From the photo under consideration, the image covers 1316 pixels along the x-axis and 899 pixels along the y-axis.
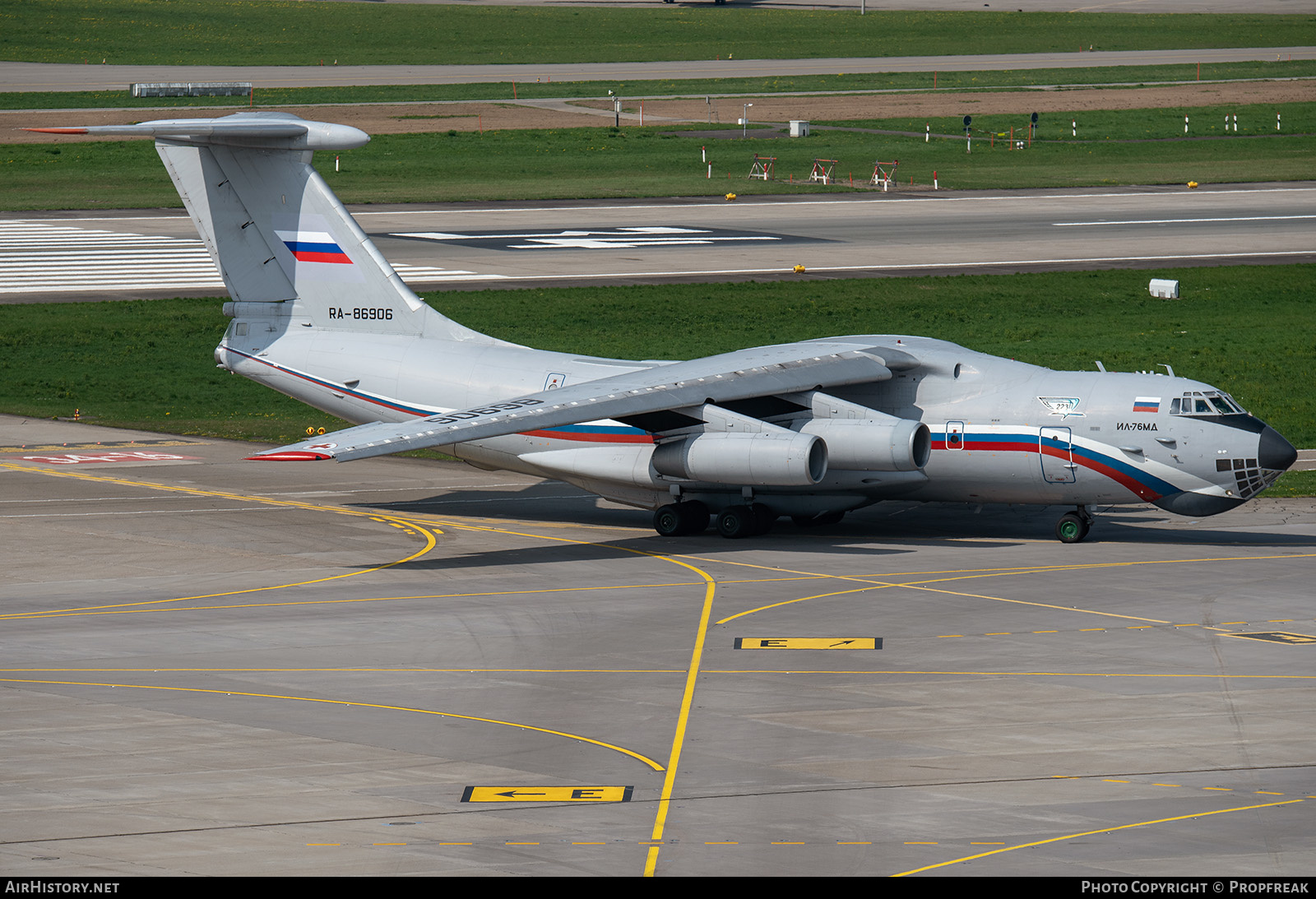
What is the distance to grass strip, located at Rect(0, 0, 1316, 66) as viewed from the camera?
139m

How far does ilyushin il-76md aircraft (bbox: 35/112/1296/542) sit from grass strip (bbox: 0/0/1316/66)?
100622 millimetres

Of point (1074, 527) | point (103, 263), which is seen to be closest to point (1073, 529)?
point (1074, 527)

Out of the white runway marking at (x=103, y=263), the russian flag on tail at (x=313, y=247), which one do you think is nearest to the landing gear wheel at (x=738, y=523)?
the russian flag on tail at (x=313, y=247)

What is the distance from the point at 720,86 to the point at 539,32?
42.0 m

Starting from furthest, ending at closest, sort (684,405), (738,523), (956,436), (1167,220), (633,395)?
(1167,220) → (738,523) → (956,436) → (684,405) → (633,395)

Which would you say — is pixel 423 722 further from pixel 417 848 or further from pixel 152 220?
pixel 152 220

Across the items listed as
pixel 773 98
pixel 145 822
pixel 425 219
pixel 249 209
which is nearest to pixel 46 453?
pixel 249 209

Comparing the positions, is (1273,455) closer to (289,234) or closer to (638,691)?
(638,691)

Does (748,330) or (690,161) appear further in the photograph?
(690,161)

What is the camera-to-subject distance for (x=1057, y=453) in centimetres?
3017

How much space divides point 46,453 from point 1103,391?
23096 mm

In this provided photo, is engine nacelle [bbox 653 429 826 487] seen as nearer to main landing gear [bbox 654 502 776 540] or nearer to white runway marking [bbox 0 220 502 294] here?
main landing gear [bbox 654 502 776 540]

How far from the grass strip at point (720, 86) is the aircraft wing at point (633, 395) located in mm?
77416

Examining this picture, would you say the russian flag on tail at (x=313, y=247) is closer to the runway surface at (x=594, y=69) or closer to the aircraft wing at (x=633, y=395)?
the aircraft wing at (x=633, y=395)
